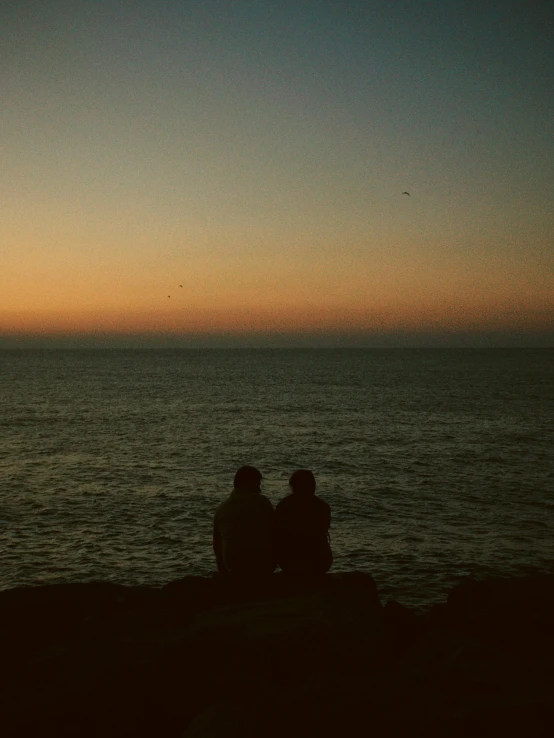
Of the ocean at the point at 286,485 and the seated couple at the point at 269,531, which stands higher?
the seated couple at the point at 269,531

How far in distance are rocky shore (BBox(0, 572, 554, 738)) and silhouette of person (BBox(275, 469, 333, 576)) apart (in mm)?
330

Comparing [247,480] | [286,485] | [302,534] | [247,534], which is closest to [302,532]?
[302,534]

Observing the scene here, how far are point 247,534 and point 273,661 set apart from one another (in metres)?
2.33

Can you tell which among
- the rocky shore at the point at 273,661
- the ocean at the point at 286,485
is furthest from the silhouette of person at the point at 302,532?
the ocean at the point at 286,485

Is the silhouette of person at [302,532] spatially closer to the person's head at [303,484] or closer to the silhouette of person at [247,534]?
the person's head at [303,484]

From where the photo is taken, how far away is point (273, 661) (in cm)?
742

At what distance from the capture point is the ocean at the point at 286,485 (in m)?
19.9

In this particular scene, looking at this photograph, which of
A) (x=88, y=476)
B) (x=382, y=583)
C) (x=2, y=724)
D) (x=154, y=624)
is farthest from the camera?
(x=88, y=476)

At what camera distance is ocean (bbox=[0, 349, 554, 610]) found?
1988cm

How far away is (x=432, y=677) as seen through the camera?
704 cm

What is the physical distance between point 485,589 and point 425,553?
38.2 feet

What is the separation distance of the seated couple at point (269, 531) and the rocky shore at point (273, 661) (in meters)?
0.33

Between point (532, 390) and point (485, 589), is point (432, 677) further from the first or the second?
point (532, 390)

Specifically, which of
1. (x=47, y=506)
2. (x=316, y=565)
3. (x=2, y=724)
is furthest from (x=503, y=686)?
(x=47, y=506)
